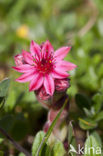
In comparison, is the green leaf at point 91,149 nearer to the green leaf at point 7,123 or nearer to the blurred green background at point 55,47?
the blurred green background at point 55,47

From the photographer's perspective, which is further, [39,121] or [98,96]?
[39,121]

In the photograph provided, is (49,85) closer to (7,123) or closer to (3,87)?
(3,87)

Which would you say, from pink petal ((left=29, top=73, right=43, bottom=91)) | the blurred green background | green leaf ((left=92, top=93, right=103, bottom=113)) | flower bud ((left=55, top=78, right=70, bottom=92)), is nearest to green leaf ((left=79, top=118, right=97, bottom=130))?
the blurred green background

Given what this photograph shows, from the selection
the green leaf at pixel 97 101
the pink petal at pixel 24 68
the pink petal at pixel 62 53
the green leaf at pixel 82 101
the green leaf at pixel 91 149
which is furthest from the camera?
the green leaf at pixel 82 101

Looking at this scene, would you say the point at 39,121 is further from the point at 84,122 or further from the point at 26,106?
the point at 84,122

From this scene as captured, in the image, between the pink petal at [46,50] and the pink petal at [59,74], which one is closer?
the pink petal at [59,74]

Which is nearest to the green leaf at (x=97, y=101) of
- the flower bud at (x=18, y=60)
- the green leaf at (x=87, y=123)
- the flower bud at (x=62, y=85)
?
the green leaf at (x=87, y=123)

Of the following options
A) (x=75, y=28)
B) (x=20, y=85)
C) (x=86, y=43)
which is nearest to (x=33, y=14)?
(x=75, y=28)
